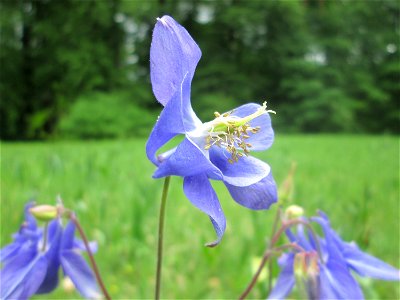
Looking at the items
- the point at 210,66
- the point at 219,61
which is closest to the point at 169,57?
the point at 210,66

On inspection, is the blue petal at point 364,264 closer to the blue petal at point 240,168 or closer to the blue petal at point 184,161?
the blue petal at point 240,168

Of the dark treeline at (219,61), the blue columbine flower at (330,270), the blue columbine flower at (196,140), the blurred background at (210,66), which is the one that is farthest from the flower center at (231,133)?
the dark treeline at (219,61)

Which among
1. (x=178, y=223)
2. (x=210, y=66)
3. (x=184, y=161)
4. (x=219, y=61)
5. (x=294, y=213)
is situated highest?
(x=219, y=61)

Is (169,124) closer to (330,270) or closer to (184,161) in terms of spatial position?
(184,161)

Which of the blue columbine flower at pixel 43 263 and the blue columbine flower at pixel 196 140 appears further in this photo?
the blue columbine flower at pixel 43 263

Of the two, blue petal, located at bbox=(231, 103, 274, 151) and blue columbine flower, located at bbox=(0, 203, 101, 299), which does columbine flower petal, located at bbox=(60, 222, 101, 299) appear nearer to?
blue columbine flower, located at bbox=(0, 203, 101, 299)

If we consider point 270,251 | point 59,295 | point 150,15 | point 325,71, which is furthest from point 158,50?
point 325,71

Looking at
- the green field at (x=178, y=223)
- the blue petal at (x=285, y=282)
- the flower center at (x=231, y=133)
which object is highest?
the flower center at (x=231, y=133)
